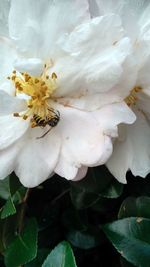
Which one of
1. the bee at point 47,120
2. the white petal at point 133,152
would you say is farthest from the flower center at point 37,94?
the white petal at point 133,152

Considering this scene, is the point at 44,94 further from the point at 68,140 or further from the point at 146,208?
the point at 146,208

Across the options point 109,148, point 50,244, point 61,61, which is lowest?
point 50,244

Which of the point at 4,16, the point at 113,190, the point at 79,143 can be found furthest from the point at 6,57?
the point at 113,190

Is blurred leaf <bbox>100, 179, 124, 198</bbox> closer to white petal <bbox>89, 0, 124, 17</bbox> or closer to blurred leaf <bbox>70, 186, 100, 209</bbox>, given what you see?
blurred leaf <bbox>70, 186, 100, 209</bbox>

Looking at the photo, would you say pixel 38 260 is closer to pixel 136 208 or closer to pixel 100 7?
pixel 136 208

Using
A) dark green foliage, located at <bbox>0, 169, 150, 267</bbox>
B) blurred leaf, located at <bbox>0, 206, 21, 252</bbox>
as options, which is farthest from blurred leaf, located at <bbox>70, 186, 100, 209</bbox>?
blurred leaf, located at <bbox>0, 206, 21, 252</bbox>

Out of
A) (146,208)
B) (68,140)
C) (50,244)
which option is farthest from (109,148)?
(50,244)

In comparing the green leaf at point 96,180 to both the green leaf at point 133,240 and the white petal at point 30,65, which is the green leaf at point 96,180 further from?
the white petal at point 30,65
